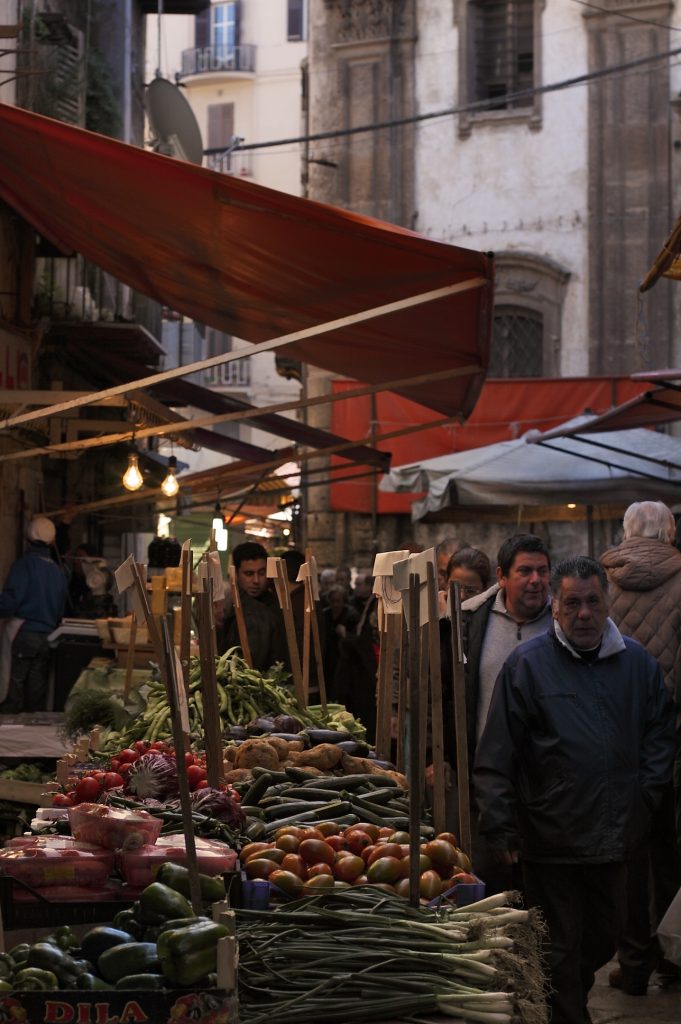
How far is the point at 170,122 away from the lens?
53.6 ft

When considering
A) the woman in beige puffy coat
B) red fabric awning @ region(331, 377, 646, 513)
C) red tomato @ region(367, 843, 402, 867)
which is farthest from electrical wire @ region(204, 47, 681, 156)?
red tomato @ region(367, 843, 402, 867)

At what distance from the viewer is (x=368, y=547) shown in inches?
838

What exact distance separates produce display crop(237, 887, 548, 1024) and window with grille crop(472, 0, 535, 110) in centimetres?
1966

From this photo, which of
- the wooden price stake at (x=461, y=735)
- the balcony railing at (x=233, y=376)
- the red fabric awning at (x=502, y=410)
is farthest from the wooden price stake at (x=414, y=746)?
the balcony railing at (x=233, y=376)

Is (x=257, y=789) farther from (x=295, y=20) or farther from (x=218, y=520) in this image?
(x=295, y=20)

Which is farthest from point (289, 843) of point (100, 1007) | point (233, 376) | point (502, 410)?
point (233, 376)

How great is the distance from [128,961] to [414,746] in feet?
4.22

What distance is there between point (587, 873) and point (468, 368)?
4529 mm

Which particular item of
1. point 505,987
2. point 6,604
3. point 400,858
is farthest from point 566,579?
point 6,604

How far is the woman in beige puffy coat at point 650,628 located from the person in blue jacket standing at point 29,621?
247 inches

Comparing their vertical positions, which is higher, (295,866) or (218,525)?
(218,525)

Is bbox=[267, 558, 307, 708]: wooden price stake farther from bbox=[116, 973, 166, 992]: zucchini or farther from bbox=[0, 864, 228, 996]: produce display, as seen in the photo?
bbox=[116, 973, 166, 992]: zucchini

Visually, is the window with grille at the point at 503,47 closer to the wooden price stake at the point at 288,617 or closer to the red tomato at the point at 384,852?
the wooden price stake at the point at 288,617

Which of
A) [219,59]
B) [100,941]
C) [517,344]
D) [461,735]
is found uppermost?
[219,59]
